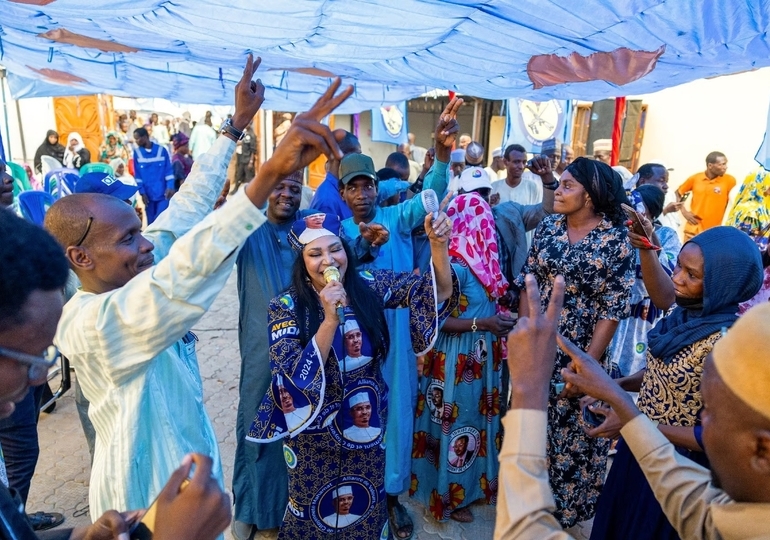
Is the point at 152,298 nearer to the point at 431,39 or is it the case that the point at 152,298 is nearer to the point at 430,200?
the point at 430,200

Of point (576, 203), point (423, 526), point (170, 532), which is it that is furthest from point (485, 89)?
point (170, 532)

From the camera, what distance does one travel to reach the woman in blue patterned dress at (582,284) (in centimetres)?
265

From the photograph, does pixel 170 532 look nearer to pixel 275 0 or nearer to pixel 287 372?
pixel 287 372

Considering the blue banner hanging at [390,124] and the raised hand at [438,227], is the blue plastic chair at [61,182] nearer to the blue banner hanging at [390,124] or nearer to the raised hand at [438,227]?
the raised hand at [438,227]

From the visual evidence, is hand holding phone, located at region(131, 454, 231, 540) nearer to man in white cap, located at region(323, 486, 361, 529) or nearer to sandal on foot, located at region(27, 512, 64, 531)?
man in white cap, located at region(323, 486, 361, 529)

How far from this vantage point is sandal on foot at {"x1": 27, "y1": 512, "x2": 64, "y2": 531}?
3012 millimetres

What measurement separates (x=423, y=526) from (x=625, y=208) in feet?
7.19

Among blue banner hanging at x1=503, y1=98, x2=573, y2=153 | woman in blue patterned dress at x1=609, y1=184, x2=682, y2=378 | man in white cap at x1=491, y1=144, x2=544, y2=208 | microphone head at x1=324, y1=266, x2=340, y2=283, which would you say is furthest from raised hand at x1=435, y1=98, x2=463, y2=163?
blue banner hanging at x1=503, y1=98, x2=573, y2=153

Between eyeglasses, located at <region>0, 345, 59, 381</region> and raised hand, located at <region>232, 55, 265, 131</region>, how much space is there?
3.60ft

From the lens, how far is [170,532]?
0.89m

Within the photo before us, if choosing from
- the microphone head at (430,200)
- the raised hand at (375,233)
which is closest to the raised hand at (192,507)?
the raised hand at (375,233)

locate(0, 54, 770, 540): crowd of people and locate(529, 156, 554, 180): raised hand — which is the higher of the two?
locate(529, 156, 554, 180): raised hand

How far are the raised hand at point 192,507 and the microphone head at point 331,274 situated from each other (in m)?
1.12

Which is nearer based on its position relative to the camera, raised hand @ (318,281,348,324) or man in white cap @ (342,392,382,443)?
raised hand @ (318,281,348,324)
